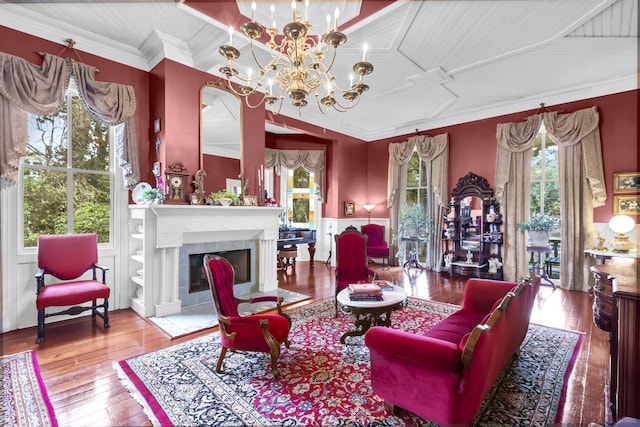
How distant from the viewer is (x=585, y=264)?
16.7 ft

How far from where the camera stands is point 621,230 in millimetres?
4527

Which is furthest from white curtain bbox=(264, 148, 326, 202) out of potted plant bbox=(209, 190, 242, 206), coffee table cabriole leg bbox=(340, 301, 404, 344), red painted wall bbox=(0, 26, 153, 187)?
coffee table cabriole leg bbox=(340, 301, 404, 344)

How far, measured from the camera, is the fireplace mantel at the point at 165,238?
3.68 metres

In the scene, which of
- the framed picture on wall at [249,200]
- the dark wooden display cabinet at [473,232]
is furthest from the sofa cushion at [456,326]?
the dark wooden display cabinet at [473,232]

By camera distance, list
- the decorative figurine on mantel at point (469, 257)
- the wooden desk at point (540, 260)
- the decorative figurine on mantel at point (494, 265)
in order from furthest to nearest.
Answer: the decorative figurine on mantel at point (469, 257), the decorative figurine on mantel at point (494, 265), the wooden desk at point (540, 260)

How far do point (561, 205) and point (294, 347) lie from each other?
214 inches

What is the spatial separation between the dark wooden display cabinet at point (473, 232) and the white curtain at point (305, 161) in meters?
3.25

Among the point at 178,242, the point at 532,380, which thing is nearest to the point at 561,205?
the point at 532,380

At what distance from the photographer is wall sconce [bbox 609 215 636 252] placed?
444cm

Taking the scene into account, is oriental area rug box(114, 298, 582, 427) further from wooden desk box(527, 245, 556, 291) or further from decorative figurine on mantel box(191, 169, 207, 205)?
wooden desk box(527, 245, 556, 291)

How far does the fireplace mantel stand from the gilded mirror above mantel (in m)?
0.53

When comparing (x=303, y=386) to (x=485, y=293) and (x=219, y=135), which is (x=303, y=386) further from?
(x=219, y=135)

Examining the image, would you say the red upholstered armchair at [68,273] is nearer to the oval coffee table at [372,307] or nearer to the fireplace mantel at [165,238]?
the fireplace mantel at [165,238]

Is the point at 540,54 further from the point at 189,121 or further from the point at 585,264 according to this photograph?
the point at 189,121
